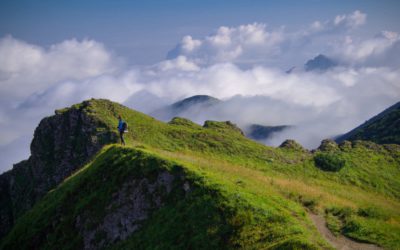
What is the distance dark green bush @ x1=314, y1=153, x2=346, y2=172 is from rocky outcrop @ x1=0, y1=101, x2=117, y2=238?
125 feet

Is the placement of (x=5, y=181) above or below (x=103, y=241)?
above

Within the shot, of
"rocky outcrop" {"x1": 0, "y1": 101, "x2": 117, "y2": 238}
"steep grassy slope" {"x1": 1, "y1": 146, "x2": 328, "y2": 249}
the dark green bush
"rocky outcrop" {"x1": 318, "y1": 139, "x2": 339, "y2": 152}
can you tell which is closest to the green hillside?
"steep grassy slope" {"x1": 1, "y1": 146, "x2": 328, "y2": 249}

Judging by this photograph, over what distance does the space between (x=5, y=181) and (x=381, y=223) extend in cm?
10868

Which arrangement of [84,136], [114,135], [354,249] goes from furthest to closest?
[84,136], [114,135], [354,249]

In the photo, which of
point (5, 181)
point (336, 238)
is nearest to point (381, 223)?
point (336, 238)

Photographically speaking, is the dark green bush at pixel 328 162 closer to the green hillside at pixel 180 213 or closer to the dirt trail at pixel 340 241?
the green hillside at pixel 180 213

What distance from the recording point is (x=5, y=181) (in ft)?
356

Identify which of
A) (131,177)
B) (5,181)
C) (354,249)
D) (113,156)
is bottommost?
(354,249)

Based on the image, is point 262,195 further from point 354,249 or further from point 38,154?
point 38,154

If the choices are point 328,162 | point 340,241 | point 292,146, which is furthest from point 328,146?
point 340,241

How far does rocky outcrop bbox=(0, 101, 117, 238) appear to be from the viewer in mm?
75625

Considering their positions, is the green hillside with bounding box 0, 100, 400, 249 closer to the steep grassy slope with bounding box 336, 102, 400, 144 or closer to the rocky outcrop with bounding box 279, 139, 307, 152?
the rocky outcrop with bounding box 279, 139, 307, 152

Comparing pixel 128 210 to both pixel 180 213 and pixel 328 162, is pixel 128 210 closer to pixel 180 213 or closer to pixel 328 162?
pixel 180 213

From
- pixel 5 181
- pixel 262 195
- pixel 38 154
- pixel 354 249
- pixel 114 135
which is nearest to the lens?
pixel 354 249
